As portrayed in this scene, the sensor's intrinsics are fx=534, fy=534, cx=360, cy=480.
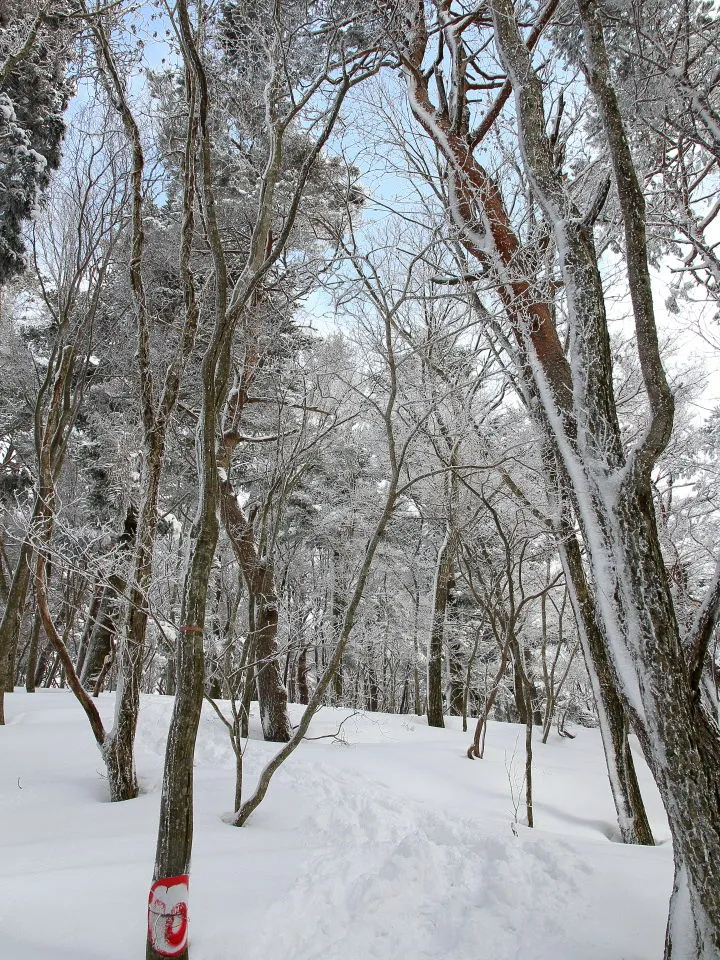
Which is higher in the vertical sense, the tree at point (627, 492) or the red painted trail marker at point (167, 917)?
the tree at point (627, 492)

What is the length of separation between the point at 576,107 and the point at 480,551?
5954 millimetres

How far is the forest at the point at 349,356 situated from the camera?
87.0 inches

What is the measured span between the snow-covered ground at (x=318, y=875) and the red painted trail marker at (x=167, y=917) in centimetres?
24

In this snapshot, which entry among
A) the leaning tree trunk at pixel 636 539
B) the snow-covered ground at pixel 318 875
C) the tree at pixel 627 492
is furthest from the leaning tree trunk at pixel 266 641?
the leaning tree trunk at pixel 636 539

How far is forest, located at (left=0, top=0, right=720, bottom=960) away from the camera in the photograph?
7.25ft

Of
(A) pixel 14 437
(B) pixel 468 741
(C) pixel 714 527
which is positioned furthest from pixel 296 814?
(A) pixel 14 437

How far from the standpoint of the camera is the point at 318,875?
8.77ft

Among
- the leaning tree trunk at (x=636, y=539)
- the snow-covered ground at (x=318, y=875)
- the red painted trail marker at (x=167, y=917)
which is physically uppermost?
the leaning tree trunk at (x=636, y=539)

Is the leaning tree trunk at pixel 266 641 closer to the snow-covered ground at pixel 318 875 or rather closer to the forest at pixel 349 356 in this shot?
the forest at pixel 349 356

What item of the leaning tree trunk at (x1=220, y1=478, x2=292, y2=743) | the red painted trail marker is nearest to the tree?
the red painted trail marker

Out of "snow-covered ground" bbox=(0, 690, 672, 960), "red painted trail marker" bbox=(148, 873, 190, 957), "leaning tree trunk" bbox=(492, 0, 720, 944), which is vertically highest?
"leaning tree trunk" bbox=(492, 0, 720, 944)

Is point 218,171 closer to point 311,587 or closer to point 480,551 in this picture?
point 480,551

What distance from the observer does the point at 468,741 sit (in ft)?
25.1

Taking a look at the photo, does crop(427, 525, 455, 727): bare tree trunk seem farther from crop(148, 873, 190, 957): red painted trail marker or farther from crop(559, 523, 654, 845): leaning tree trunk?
crop(148, 873, 190, 957): red painted trail marker
